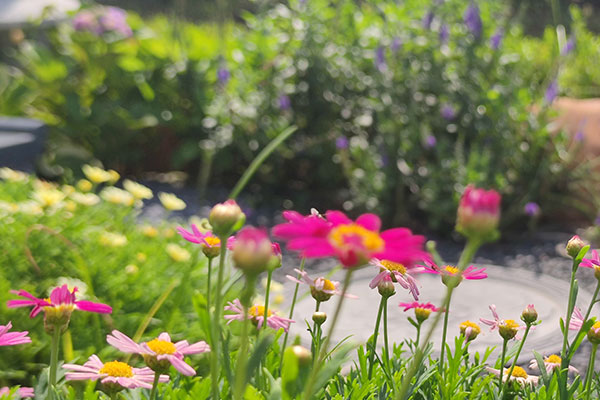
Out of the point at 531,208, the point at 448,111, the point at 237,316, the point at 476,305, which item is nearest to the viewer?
the point at 237,316

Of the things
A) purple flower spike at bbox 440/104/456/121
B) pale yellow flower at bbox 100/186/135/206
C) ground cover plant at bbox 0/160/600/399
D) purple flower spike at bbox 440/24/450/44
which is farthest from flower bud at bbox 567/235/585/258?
purple flower spike at bbox 440/24/450/44

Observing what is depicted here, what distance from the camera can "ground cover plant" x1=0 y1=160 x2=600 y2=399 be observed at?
23.7 inches

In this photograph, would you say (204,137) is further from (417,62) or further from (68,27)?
(417,62)

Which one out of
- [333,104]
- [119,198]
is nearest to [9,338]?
[119,198]

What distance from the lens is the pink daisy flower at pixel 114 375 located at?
0.86 meters

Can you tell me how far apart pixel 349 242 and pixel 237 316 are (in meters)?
0.44

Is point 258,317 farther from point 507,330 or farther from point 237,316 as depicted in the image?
point 507,330

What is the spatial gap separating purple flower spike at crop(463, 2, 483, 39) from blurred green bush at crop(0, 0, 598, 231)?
0.01 m

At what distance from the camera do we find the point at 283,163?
4.05 m

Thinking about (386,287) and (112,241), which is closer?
(386,287)

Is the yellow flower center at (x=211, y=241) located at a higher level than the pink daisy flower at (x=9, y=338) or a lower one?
higher

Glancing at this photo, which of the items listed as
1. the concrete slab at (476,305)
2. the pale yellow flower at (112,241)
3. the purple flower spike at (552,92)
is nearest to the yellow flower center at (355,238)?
the pale yellow flower at (112,241)

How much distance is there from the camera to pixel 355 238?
0.59 metres

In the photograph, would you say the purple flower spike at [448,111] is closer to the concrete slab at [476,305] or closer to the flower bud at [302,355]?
the concrete slab at [476,305]
